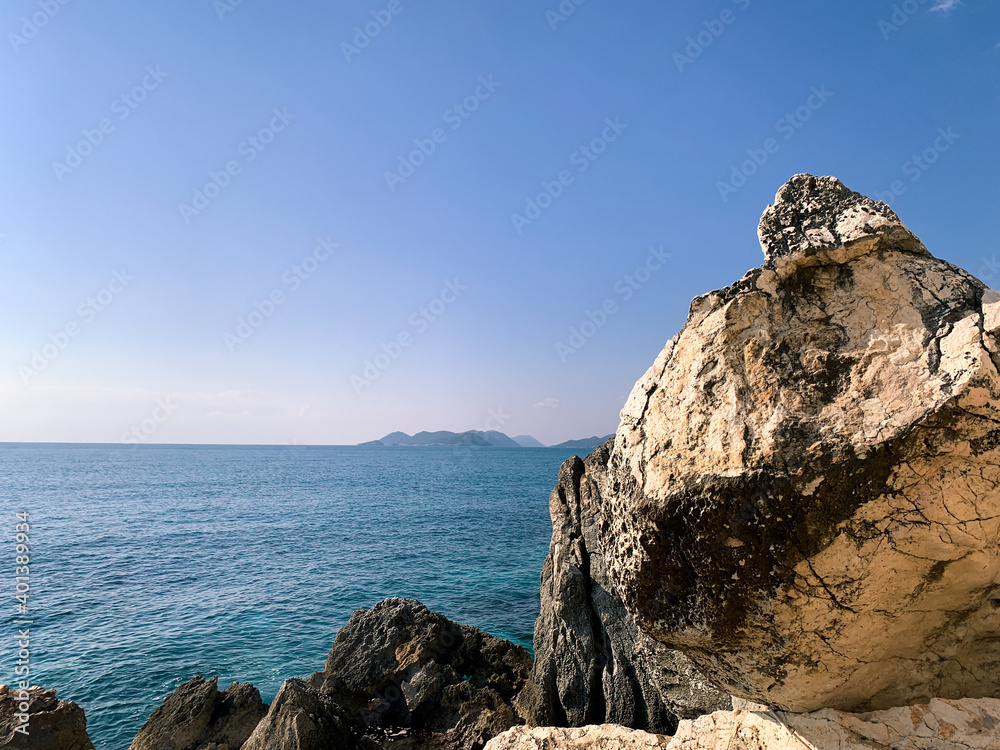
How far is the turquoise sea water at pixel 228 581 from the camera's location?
1680 centimetres

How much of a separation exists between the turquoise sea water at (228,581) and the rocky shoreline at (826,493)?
51.3 ft

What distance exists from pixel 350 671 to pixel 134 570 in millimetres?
20476

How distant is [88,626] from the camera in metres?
20.0

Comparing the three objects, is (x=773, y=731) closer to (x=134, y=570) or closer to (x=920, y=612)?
(x=920, y=612)

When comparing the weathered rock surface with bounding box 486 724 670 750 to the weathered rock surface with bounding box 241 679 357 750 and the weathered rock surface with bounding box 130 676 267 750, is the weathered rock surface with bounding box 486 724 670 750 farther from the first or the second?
the weathered rock surface with bounding box 130 676 267 750

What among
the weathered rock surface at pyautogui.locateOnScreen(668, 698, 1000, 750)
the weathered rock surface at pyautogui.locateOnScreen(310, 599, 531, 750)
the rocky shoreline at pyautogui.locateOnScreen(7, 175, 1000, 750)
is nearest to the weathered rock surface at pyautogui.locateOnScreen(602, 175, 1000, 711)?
the rocky shoreline at pyautogui.locateOnScreen(7, 175, 1000, 750)

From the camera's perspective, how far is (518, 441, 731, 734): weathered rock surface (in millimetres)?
10586

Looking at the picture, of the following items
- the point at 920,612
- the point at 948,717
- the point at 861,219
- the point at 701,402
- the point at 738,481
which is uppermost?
the point at 861,219

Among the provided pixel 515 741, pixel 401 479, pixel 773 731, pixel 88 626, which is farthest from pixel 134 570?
pixel 401 479

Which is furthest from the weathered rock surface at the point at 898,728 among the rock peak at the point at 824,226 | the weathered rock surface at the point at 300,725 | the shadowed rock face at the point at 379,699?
the shadowed rock face at the point at 379,699

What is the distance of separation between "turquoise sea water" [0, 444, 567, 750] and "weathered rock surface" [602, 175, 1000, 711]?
15.8 metres

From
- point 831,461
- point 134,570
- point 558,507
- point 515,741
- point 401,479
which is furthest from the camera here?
point 401,479

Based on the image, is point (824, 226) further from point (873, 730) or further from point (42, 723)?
point (42, 723)

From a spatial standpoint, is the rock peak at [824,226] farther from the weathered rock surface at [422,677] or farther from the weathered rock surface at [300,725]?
the weathered rock surface at [422,677]
